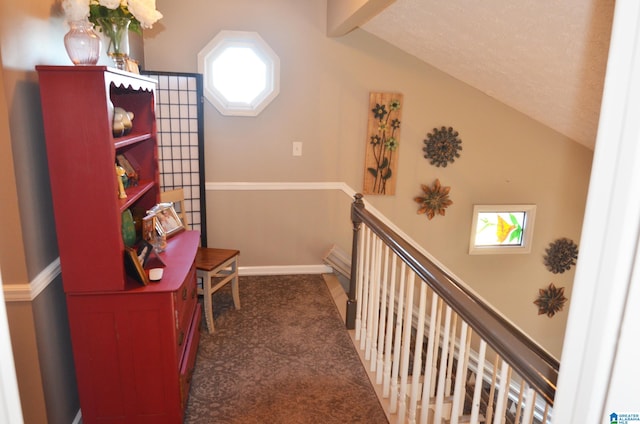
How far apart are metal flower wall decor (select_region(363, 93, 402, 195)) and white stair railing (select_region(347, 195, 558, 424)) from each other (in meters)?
1.23

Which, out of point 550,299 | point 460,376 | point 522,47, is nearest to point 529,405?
point 460,376

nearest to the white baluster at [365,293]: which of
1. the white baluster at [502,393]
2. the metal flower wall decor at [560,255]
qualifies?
the white baluster at [502,393]

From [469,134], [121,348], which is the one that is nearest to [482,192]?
[469,134]

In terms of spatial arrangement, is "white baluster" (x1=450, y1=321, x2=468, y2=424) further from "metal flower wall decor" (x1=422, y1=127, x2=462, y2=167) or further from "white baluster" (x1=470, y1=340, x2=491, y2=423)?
"metal flower wall decor" (x1=422, y1=127, x2=462, y2=167)

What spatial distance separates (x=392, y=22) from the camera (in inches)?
134

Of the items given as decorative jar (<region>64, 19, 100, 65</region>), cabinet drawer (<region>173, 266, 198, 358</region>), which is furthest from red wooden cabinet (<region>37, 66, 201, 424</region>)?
decorative jar (<region>64, 19, 100, 65</region>)

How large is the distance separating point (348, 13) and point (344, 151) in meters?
1.25

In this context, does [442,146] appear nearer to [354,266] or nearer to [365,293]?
[354,266]

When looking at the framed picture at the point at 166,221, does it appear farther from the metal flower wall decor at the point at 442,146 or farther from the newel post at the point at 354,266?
the metal flower wall decor at the point at 442,146

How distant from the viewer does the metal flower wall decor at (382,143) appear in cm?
392

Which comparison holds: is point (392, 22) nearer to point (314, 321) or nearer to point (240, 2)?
point (240, 2)

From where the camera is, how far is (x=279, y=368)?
2654 millimetres

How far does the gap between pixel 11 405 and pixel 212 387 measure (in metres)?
2.00

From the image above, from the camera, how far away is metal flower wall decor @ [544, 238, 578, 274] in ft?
14.8
